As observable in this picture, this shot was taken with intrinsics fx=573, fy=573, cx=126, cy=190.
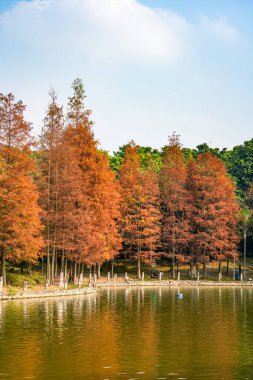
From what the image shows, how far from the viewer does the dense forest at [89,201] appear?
46.1 m

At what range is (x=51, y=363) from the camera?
66.2ft

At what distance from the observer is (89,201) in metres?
57.2

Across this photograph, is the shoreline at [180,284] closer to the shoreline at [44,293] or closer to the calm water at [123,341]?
the shoreline at [44,293]

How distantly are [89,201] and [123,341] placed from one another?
32826 millimetres

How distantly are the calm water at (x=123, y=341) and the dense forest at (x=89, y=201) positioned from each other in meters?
9.18

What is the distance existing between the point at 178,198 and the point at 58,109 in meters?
27.0

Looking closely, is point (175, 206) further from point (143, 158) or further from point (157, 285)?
point (143, 158)

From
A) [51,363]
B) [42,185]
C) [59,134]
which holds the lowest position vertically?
[51,363]

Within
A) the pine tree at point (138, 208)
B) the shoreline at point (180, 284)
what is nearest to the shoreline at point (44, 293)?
the shoreline at point (180, 284)

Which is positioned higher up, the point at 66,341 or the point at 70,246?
the point at 70,246

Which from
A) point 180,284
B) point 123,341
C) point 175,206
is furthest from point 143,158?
point 123,341

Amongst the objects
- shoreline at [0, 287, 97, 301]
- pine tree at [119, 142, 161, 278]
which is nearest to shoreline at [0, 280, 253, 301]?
shoreline at [0, 287, 97, 301]

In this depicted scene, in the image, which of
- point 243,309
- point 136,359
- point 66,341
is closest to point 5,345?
point 66,341

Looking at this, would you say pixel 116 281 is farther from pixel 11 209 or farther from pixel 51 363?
pixel 51 363
